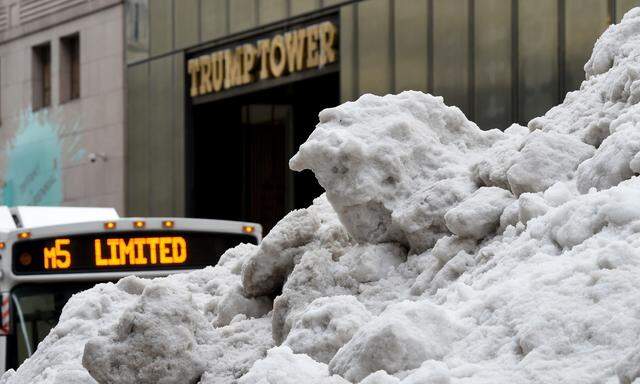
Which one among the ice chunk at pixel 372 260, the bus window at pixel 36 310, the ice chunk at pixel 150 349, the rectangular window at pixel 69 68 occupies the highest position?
the rectangular window at pixel 69 68

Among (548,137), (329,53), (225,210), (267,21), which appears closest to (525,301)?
(548,137)

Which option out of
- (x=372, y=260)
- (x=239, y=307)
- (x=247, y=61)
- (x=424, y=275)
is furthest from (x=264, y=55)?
(x=424, y=275)

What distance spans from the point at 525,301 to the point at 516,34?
15996 mm

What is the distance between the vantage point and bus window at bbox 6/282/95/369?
1060cm

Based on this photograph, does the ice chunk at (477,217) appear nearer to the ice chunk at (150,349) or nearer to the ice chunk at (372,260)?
the ice chunk at (372,260)

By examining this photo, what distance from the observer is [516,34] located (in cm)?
1948

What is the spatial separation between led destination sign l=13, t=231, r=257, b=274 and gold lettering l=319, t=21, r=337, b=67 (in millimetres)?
12053

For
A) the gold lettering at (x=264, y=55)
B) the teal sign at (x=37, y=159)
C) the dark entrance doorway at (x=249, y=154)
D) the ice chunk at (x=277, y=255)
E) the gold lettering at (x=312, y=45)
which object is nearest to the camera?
the ice chunk at (x=277, y=255)

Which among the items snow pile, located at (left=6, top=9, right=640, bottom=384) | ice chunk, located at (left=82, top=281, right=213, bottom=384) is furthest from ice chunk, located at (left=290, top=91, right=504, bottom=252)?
ice chunk, located at (left=82, top=281, right=213, bottom=384)

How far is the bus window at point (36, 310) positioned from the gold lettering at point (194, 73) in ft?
54.3

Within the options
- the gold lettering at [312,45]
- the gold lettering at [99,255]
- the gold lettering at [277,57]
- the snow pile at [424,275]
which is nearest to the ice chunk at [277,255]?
the snow pile at [424,275]

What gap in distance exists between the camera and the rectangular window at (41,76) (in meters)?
32.4

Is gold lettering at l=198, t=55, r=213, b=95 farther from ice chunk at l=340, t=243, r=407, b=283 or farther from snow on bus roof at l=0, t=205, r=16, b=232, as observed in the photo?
ice chunk at l=340, t=243, r=407, b=283

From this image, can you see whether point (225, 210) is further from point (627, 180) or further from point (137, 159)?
point (627, 180)
